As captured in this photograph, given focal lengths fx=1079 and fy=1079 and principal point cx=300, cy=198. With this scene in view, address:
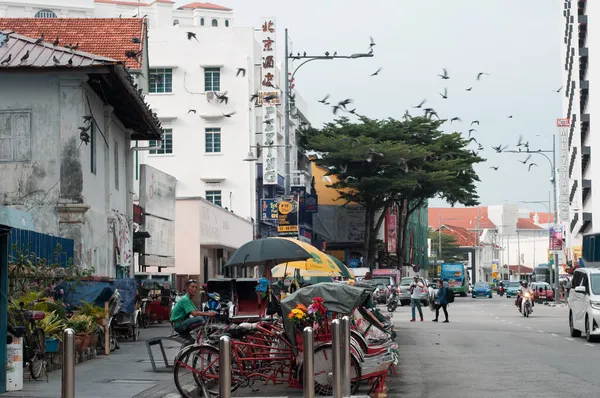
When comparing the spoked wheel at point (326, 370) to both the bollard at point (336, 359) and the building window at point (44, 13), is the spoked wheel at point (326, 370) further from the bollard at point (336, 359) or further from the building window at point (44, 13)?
the building window at point (44, 13)

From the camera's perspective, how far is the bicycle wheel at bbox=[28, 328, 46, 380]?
16297mm

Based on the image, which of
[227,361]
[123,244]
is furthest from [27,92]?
[227,361]

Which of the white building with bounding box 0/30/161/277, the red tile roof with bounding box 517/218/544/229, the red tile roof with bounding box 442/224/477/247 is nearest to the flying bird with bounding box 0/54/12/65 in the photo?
the white building with bounding box 0/30/161/277

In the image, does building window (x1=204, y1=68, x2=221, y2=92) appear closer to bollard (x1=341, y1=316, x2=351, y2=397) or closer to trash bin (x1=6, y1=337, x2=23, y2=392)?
trash bin (x1=6, y1=337, x2=23, y2=392)

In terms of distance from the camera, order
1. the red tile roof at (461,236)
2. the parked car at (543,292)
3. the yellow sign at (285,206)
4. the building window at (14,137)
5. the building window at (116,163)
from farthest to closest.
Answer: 1. the red tile roof at (461,236)
2. the parked car at (543,292)
3. the yellow sign at (285,206)
4. the building window at (116,163)
5. the building window at (14,137)

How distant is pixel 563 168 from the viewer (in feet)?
242

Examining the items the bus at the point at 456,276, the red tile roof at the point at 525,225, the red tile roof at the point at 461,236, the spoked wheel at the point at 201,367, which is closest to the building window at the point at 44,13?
the bus at the point at 456,276

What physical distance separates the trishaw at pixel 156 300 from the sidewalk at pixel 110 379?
10.9m

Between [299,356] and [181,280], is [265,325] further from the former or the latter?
[181,280]

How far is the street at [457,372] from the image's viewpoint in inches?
601

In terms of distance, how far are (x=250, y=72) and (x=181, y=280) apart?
1671cm

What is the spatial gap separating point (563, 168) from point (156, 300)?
4548 cm

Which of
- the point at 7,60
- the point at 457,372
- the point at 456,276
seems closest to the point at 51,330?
the point at 457,372

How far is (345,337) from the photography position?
13.0m
